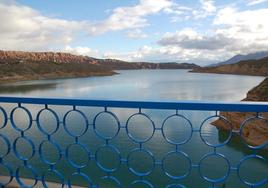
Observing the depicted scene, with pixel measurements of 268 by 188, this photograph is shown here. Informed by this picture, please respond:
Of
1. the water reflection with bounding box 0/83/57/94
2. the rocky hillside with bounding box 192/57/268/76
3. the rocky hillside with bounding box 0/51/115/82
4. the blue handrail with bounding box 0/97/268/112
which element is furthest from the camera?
the rocky hillside with bounding box 192/57/268/76

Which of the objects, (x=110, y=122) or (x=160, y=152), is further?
(x=110, y=122)

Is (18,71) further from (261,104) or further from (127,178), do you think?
(261,104)

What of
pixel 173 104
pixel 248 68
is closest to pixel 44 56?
pixel 248 68

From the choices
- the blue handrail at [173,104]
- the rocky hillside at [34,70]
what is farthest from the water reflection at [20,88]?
the blue handrail at [173,104]

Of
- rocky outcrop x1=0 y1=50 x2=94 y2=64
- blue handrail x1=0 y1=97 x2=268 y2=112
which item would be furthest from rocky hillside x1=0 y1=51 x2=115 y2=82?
blue handrail x1=0 y1=97 x2=268 y2=112

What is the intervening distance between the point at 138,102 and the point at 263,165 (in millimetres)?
13315

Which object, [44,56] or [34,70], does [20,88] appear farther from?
[44,56]

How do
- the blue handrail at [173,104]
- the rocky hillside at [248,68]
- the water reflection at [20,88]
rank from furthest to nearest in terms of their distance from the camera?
the rocky hillside at [248,68]
the water reflection at [20,88]
the blue handrail at [173,104]

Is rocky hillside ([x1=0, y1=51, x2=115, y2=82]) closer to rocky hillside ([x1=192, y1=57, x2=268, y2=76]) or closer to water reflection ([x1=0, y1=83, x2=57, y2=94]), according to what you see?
water reflection ([x1=0, y1=83, x2=57, y2=94])

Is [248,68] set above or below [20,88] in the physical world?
above

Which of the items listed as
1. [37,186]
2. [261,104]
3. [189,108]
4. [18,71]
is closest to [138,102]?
[189,108]

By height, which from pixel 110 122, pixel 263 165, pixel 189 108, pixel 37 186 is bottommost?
pixel 263 165

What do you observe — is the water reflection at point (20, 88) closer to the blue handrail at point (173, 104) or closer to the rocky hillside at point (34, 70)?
the rocky hillside at point (34, 70)

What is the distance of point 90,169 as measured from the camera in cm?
1194
